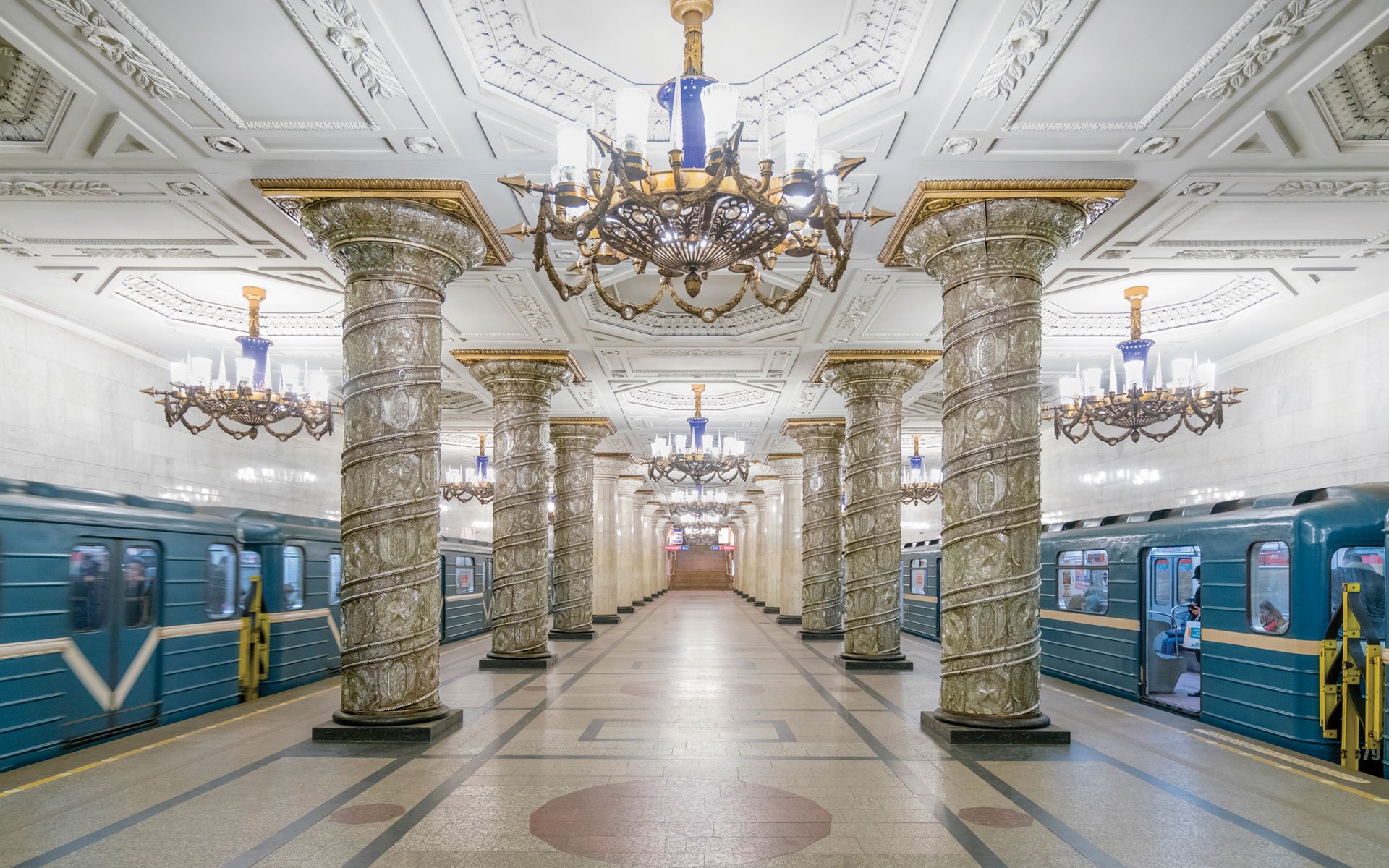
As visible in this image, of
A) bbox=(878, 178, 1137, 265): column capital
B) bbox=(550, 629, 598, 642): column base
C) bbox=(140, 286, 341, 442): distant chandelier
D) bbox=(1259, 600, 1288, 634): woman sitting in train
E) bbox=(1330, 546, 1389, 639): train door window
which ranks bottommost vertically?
bbox=(550, 629, 598, 642): column base

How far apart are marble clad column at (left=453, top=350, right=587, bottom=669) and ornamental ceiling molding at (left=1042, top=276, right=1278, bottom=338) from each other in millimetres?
6735

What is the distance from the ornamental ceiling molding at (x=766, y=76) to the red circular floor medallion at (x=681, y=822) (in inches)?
156

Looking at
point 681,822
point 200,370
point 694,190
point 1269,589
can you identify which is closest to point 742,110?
point 694,190

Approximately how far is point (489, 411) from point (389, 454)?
10972mm

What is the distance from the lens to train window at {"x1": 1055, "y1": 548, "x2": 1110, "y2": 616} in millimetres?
10352

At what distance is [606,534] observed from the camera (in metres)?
23.8

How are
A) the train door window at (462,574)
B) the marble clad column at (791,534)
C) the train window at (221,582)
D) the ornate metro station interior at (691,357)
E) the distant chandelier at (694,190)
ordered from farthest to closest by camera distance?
the marble clad column at (791,534) < the train door window at (462,574) < the train window at (221,582) < the ornate metro station interior at (691,357) < the distant chandelier at (694,190)

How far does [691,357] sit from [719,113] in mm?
8818

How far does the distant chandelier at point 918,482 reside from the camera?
21188 millimetres

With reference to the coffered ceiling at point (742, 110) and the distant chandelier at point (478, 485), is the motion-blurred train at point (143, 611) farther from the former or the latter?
the distant chandelier at point (478, 485)

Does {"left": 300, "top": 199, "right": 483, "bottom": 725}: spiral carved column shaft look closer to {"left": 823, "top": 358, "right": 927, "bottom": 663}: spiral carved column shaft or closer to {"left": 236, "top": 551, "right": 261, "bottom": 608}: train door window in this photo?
{"left": 236, "top": 551, "right": 261, "bottom": 608}: train door window

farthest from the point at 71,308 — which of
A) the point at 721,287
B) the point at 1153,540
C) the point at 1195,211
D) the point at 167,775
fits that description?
the point at 1153,540

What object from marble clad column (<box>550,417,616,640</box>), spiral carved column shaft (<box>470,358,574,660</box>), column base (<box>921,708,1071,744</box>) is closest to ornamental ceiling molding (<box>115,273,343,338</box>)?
spiral carved column shaft (<box>470,358,574,660</box>)

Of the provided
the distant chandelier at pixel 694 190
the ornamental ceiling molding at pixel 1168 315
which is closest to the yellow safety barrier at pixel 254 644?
the distant chandelier at pixel 694 190
